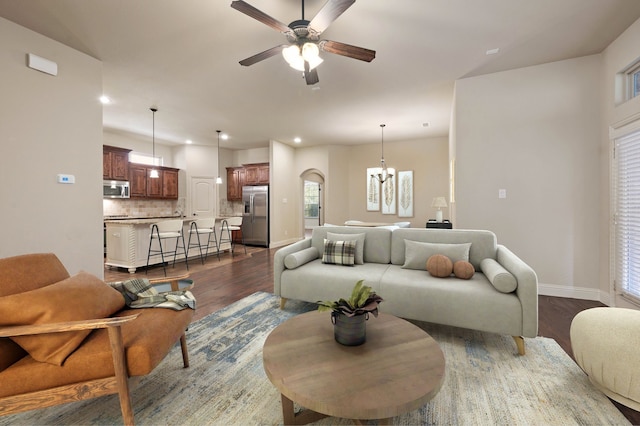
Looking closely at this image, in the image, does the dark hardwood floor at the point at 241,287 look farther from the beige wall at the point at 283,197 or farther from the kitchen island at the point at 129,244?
the beige wall at the point at 283,197

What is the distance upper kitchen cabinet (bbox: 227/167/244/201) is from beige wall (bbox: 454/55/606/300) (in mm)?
6239

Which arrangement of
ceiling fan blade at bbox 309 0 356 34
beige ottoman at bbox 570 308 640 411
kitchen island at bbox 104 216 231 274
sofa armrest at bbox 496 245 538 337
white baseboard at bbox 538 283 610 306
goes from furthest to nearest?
kitchen island at bbox 104 216 231 274, white baseboard at bbox 538 283 610 306, sofa armrest at bbox 496 245 538 337, ceiling fan blade at bbox 309 0 356 34, beige ottoman at bbox 570 308 640 411

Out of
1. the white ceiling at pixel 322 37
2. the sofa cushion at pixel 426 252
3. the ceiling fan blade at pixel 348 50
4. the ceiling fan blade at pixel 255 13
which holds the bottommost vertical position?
the sofa cushion at pixel 426 252

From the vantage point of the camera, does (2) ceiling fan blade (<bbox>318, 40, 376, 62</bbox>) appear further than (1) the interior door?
No

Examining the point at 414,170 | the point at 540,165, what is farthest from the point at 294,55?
the point at 414,170

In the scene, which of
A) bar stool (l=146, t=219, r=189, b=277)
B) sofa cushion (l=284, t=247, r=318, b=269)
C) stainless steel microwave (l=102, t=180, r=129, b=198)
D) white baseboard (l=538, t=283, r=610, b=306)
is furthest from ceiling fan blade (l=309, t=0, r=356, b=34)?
stainless steel microwave (l=102, t=180, r=129, b=198)

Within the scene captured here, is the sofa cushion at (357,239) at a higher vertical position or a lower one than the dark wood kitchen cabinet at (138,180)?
lower

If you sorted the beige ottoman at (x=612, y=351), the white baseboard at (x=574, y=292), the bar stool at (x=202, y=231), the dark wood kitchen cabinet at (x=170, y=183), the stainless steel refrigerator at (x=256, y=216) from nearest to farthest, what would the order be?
1. the beige ottoman at (x=612, y=351)
2. the white baseboard at (x=574, y=292)
3. the bar stool at (x=202, y=231)
4. the dark wood kitchen cabinet at (x=170, y=183)
5. the stainless steel refrigerator at (x=256, y=216)

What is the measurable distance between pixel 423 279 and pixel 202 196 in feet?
23.4

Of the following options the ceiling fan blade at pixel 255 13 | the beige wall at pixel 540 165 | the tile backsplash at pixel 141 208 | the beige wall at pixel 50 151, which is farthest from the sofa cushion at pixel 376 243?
the tile backsplash at pixel 141 208

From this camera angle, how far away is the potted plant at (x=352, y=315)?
1.47 m

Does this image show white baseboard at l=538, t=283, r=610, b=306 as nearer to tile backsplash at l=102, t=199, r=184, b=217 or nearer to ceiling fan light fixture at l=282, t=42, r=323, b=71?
ceiling fan light fixture at l=282, t=42, r=323, b=71

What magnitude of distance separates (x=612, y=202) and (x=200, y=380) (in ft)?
14.4

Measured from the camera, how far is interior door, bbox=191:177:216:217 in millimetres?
7922
